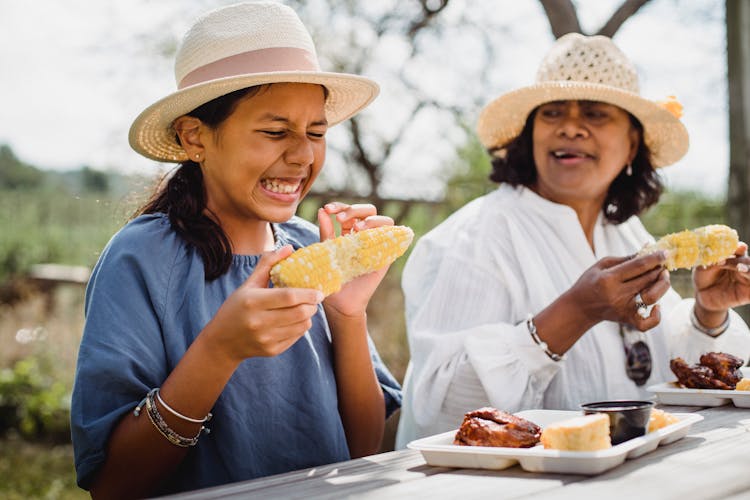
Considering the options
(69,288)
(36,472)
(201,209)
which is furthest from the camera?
(69,288)

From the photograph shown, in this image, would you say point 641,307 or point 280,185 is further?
point 641,307

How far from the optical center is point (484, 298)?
3.10 metres

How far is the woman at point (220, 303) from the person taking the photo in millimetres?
2039

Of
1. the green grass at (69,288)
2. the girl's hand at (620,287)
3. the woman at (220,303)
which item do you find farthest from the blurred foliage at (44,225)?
the girl's hand at (620,287)

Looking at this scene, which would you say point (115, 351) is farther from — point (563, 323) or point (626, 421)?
point (563, 323)

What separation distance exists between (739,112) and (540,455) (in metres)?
2.97

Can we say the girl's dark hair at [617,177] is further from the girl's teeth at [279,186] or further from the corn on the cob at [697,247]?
the girl's teeth at [279,186]

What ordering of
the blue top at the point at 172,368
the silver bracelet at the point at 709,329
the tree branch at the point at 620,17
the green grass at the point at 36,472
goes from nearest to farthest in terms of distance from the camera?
1. the blue top at the point at 172,368
2. the silver bracelet at the point at 709,329
3. the tree branch at the point at 620,17
4. the green grass at the point at 36,472

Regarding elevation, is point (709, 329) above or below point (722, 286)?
below

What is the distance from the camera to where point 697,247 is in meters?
A: 2.87

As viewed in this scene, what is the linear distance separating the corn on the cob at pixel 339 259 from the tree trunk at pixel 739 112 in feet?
8.07

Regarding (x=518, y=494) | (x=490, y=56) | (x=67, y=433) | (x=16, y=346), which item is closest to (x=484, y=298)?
(x=518, y=494)

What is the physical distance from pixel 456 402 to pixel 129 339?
129 cm

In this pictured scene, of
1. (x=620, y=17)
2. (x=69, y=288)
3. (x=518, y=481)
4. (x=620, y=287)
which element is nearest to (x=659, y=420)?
(x=518, y=481)
